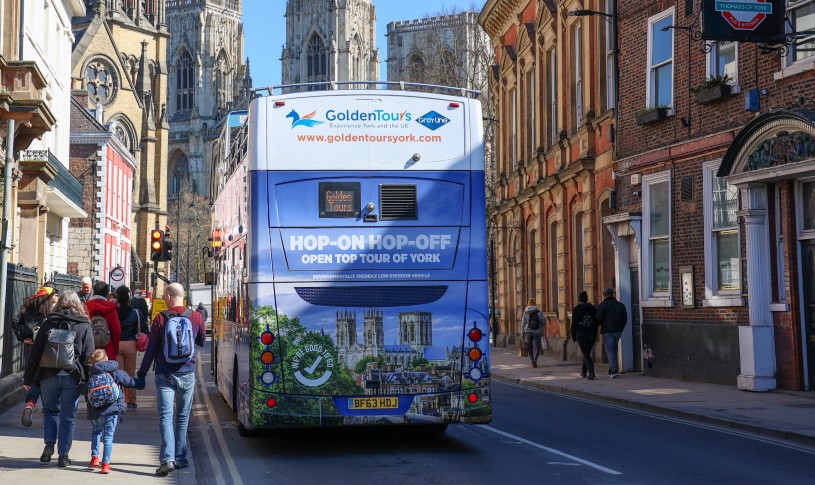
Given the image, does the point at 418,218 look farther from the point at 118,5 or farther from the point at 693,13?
the point at 118,5

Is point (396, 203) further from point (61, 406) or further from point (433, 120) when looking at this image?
point (61, 406)

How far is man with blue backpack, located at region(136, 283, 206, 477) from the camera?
11055 mm

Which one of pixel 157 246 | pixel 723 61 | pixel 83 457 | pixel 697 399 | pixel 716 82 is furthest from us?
pixel 157 246

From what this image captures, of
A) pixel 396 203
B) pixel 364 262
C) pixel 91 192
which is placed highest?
pixel 91 192

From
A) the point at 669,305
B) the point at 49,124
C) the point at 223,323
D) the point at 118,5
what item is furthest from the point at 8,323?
the point at 118,5

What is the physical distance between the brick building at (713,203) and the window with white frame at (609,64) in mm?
763

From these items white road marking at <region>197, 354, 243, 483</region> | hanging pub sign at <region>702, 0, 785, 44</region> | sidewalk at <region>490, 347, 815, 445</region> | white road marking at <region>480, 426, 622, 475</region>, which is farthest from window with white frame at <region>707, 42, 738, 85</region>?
white road marking at <region>197, 354, 243, 483</region>

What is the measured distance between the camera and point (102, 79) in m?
83.1

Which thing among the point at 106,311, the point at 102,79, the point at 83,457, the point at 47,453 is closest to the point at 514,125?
the point at 106,311

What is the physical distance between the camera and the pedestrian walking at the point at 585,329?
2409cm

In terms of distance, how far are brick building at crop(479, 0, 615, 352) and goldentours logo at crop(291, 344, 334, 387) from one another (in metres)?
16.2

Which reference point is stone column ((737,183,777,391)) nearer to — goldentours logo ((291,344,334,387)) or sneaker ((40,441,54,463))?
goldentours logo ((291,344,334,387))

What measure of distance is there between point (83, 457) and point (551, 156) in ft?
78.2

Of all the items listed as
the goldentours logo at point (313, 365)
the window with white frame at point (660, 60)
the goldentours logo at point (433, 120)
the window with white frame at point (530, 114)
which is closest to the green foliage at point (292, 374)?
the goldentours logo at point (313, 365)
